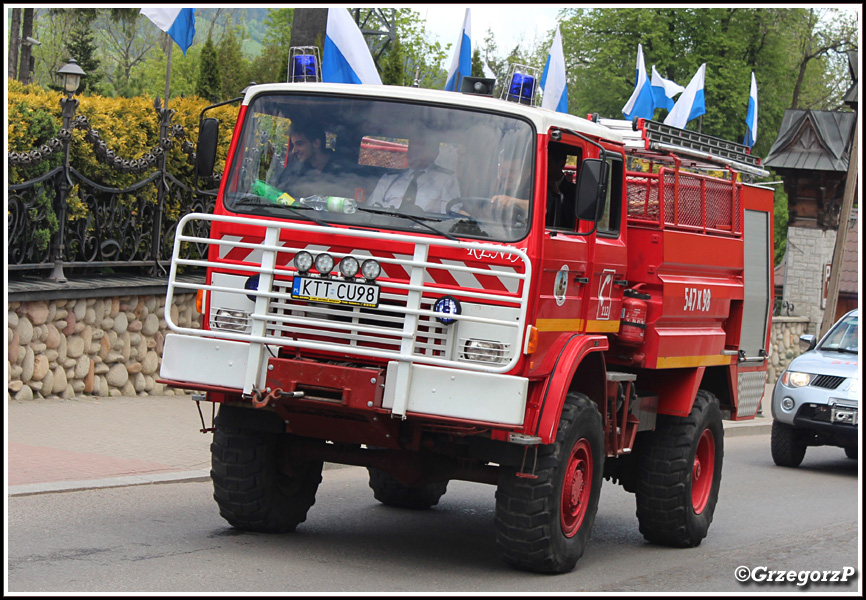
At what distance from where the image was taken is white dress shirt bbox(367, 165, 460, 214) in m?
7.05

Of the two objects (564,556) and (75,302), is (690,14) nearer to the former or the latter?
(75,302)

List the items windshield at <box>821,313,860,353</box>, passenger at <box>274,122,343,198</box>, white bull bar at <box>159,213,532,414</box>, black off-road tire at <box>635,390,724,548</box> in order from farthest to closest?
windshield at <box>821,313,860,353</box> → black off-road tire at <box>635,390,724,548</box> → passenger at <box>274,122,343,198</box> → white bull bar at <box>159,213,532,414</box>

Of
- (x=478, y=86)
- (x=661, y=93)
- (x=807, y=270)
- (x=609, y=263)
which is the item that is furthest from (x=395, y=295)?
(x=807, y=270)

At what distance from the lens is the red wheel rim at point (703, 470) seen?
9594mm

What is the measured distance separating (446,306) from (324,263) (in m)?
0.72

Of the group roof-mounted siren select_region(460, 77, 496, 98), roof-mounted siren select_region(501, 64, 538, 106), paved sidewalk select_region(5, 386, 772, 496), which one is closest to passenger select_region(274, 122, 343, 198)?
roof-mounted siren select_region(460, 77, 496, 98)

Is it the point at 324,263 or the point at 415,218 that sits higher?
the point at 415,218

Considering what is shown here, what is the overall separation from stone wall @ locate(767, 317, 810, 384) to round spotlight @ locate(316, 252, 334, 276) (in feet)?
75.1

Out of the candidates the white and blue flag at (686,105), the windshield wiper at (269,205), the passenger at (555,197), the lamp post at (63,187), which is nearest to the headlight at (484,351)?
the passenger at (555,197)

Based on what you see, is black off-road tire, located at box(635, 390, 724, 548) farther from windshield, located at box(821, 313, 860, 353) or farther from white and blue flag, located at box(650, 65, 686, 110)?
white and blue flag, located at box(650, 65, 686, 110)

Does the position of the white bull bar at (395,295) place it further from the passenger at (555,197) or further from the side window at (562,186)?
the side window at (562,186)

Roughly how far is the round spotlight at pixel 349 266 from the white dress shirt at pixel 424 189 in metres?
0.53

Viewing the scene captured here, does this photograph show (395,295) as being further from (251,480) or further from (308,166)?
(251,480)

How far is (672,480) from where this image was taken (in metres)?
8.90
